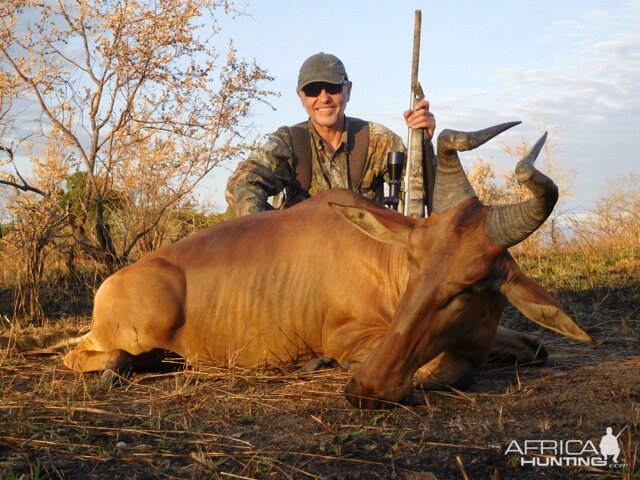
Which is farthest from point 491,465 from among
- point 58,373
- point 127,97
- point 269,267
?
point 127,97

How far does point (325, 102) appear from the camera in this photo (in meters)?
7.48

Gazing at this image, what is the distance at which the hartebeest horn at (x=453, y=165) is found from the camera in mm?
4379

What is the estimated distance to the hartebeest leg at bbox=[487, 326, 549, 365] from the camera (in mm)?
5191

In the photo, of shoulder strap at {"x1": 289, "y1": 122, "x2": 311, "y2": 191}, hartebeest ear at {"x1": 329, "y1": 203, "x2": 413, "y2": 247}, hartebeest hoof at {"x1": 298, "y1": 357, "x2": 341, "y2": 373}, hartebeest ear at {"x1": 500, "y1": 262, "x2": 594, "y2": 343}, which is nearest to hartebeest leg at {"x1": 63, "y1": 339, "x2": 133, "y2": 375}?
hartebeest hoof at {"x1": 298, "y1": 357, "x2": 341, "y2": 373}

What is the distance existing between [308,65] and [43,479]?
211 inches

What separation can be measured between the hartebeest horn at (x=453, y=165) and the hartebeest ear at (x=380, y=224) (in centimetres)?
22

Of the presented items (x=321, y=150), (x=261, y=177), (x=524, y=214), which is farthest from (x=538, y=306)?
(x=321, y=150)

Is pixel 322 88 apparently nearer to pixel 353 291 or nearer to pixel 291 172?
pixel 291 172

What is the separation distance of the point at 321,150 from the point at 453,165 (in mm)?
3188

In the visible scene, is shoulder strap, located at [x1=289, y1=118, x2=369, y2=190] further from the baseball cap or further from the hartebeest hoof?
the hartebeest hoof

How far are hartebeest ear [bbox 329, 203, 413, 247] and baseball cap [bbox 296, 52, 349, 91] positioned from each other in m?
3.14

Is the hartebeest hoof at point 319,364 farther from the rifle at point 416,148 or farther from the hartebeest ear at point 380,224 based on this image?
the rifle at point 416,148

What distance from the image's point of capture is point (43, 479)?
2918 mm
